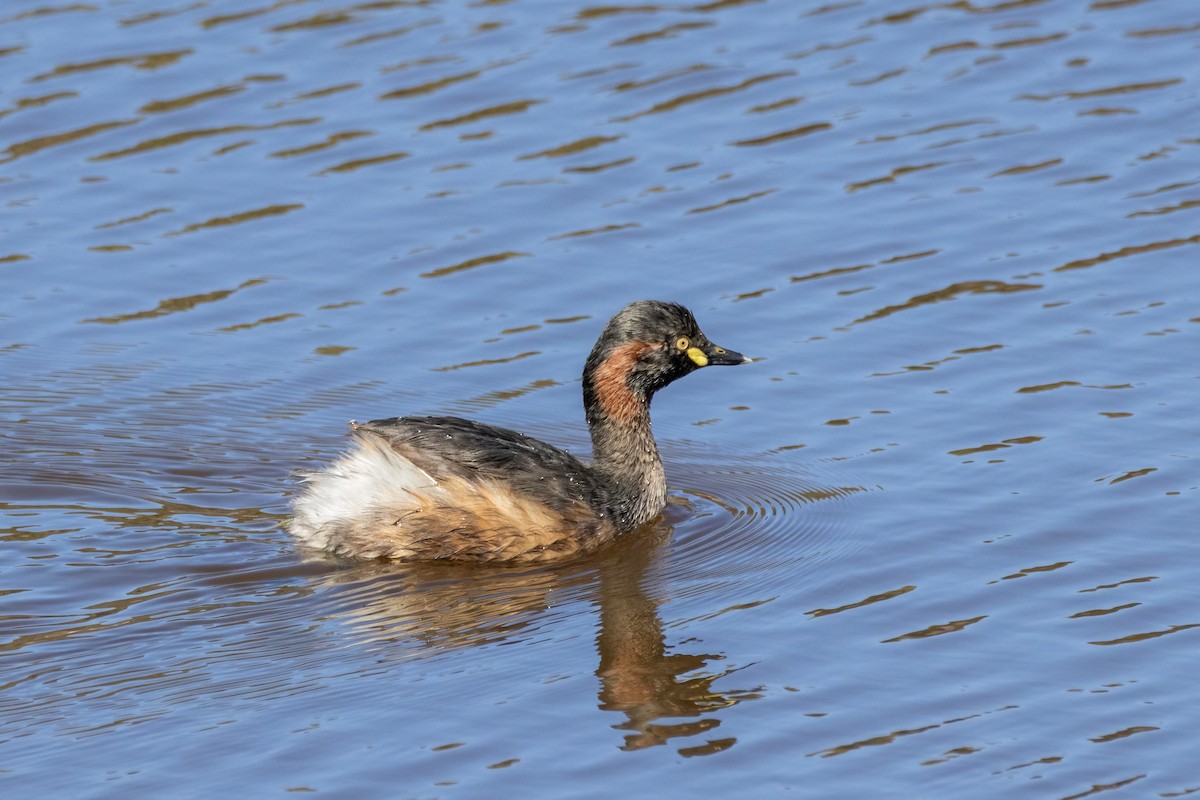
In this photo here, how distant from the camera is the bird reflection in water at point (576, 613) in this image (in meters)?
7.07

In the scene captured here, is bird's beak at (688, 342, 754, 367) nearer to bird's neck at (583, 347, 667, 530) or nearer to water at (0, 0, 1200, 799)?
bird's neck at (583, 347, 667, 530)

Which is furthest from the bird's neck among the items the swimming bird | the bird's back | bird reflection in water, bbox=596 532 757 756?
bird reflection in water, bbox=596 532 757 756

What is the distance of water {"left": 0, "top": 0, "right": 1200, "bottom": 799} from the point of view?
22.4ft

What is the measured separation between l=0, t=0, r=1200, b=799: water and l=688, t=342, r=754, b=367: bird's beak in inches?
15.4

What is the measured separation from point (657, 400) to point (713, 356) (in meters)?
0.98

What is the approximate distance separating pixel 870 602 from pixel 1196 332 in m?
3.13

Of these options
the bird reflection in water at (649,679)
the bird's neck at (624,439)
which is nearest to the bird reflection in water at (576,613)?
the bird reflection in water at (649,679)

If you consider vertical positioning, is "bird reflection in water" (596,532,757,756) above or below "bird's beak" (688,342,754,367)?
below

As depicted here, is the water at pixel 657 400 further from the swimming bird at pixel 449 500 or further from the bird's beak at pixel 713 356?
the bird's beak at pixel 713 356

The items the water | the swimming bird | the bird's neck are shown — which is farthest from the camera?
the bird's neck

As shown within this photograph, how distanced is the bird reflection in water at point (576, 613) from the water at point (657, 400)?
26 mm

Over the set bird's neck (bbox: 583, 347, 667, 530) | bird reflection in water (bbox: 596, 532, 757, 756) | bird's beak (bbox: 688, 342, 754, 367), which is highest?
bird's beak (bbox: 688, 342, 754, 367)

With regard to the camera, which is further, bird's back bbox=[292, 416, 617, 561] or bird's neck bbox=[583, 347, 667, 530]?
bird's neck bbox=[583, 347, 667, 530]

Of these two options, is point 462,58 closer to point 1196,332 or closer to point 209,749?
point 1196,332
